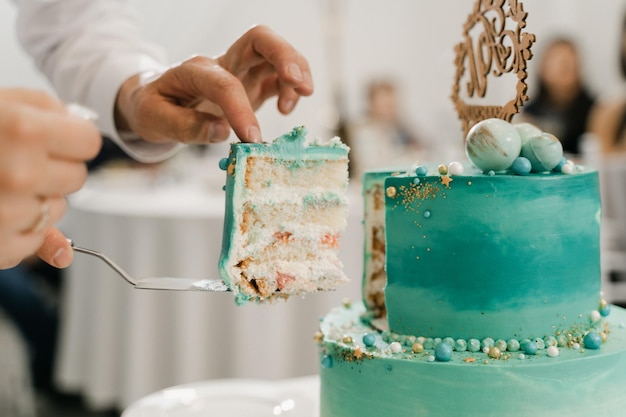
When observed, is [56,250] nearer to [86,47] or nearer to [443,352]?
[443,352]

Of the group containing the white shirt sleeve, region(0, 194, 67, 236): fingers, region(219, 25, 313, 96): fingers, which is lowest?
region(0, 194, 67, 236): fingers

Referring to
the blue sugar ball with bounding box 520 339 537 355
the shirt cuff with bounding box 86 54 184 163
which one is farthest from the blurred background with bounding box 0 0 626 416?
the shirt cuff with bounding box 86 54 184 163

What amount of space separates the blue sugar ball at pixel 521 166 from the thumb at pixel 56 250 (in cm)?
73

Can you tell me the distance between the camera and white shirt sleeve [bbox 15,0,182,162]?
1.72 m

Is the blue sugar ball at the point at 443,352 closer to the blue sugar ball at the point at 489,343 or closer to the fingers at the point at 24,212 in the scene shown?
the blue sugar ball at the point at 489,343

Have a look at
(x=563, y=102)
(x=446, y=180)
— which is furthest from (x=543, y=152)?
(x=563, y=102)

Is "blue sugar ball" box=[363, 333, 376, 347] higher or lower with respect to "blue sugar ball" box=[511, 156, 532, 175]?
lower

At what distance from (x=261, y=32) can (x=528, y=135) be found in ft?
1.79

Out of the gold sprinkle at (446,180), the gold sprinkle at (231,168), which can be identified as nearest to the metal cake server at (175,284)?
the gold sprinkle at (231,168)

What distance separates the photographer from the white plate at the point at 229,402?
1359 millimetres

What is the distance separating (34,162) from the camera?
0.75 metres

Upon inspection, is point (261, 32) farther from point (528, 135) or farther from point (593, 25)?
point (593, 25)

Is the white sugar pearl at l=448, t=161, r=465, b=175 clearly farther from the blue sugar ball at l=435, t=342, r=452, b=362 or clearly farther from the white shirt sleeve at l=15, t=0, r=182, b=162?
the white shirt sleeve at l=15, t=0, r=182, b=162

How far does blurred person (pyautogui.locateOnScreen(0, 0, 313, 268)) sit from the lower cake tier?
433 mm
